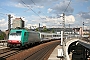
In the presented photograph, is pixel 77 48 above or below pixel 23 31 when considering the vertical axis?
below

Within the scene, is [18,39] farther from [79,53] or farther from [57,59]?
[79,53]

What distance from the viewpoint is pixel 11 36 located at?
102 ft

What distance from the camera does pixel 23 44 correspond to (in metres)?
31.1

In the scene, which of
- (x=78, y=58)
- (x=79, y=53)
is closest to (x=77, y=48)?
(x=79, y=53)

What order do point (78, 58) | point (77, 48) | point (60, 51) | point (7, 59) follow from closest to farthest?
point (7, 59) < point (60, 51) < point (78, 58) < point (77, 48)

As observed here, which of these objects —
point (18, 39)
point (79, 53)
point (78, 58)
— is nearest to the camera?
point (18, 39)

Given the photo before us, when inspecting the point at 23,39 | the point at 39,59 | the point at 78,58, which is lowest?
the point at 78,58

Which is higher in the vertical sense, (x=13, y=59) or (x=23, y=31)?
(x=23, y=31)

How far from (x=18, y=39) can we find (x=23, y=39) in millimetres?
822

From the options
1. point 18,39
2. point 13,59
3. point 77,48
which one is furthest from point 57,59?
point 77,48

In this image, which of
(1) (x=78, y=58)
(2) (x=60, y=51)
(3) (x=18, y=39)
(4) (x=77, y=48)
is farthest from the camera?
(4) (x=77, y=48)

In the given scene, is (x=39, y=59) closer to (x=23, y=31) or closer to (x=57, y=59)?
(x=57, y=59)

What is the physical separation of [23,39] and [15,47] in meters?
1.64

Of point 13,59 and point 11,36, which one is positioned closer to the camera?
point 13,59
